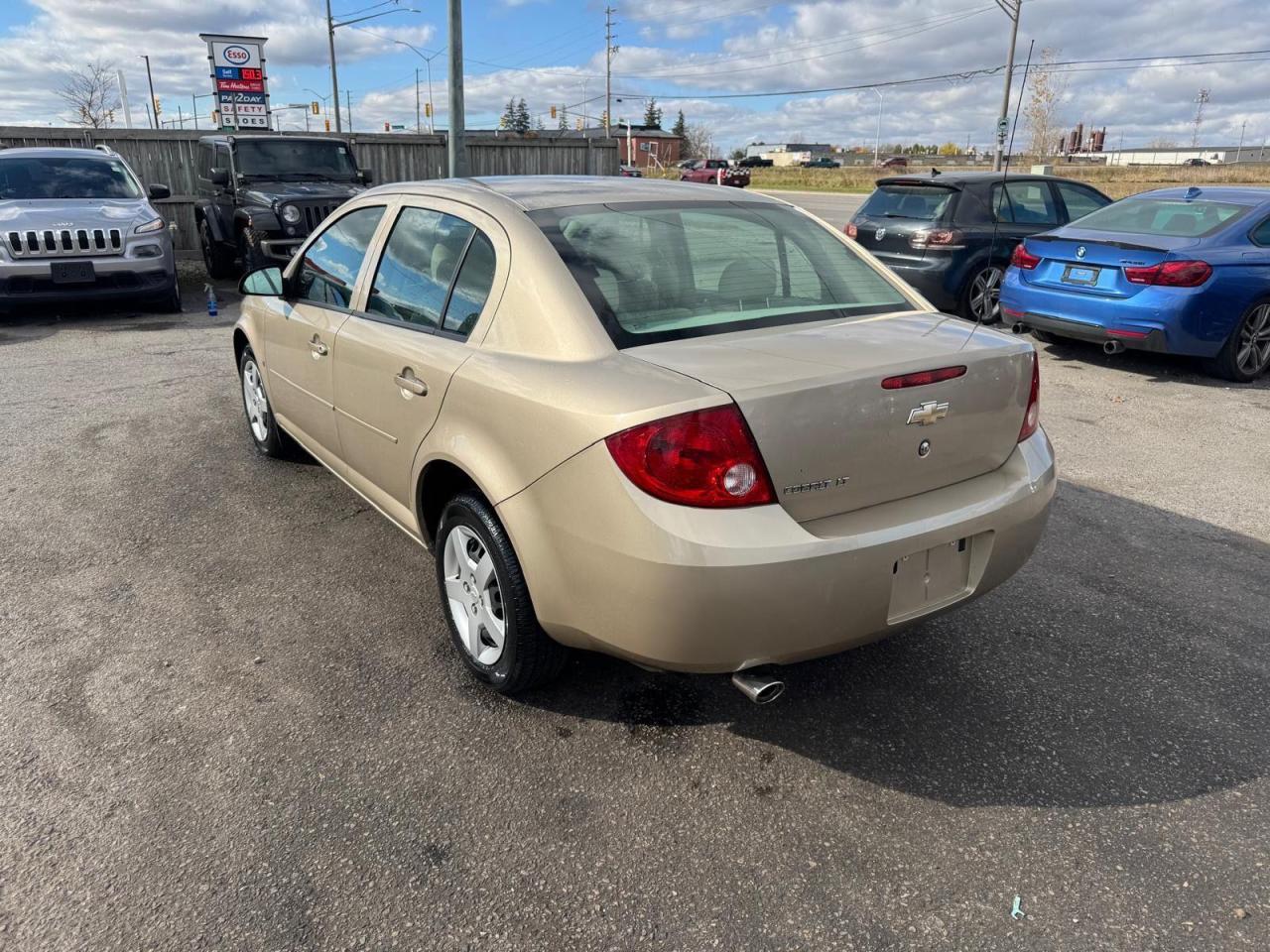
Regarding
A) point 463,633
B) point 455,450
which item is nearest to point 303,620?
point 463,633

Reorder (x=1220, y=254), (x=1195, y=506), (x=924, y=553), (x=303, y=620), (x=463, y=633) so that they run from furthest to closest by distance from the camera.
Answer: (x=1220, y=254), (x=1195, y=506), (x=303, y=620), (x=463, y=633), (x=924, y=553)

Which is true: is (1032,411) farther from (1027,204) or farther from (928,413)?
(1027,204)

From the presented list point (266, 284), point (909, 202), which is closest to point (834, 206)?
point (909, 202)

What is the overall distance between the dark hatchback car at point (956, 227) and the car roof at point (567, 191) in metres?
6.08

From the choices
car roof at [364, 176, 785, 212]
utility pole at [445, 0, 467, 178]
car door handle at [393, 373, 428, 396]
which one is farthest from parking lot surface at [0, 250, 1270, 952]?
utility pole at [445, 0, 467, 178]

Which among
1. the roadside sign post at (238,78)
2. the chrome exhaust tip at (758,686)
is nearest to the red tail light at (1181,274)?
the chrome exhaust tip at (758,686)

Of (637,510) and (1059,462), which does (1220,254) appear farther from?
(637,510)

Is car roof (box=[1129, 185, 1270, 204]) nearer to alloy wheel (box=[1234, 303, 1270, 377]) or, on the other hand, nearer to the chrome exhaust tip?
alloy wheel (box=[1234, 303, 1270, 377])

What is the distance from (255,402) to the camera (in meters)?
5.34

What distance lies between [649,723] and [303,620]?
4.93ft

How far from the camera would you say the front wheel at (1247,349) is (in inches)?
287

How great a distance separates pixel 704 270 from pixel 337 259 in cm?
183

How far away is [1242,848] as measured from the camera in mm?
2410

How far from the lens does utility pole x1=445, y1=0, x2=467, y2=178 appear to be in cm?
1207
